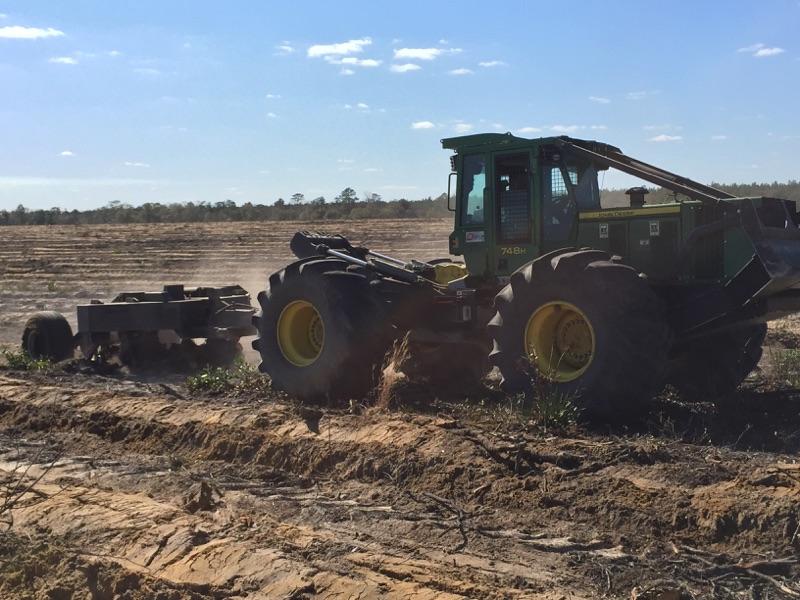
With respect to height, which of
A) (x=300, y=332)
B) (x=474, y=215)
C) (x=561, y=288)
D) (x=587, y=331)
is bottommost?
(x=300, y=332)

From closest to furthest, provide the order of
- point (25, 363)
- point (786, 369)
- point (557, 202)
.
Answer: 1. point (557, 202)
2. point (786, 369)
3. point (25, 363)

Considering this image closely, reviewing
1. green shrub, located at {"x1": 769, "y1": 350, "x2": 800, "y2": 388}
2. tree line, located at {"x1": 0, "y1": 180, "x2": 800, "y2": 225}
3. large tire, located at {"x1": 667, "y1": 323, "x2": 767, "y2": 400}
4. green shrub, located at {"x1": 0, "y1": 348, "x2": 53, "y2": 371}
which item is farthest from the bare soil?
tree line, located at {"x1": 0, "y1": 180, "x2": 800, "y2": 225}

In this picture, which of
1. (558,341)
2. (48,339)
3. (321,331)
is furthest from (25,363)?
(558,341)

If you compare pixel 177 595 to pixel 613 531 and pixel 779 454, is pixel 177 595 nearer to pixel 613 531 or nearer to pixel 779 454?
pixel 613 531

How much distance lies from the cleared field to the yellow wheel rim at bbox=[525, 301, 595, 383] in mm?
12692

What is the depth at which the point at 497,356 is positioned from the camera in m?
8.48

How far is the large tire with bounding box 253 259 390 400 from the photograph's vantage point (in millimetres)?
9578

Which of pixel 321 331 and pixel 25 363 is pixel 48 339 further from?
pixel 321 331

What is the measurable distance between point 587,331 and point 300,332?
358 cm

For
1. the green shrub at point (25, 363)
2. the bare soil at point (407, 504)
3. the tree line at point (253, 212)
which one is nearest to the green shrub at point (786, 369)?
the bare soil at point (407, 504)

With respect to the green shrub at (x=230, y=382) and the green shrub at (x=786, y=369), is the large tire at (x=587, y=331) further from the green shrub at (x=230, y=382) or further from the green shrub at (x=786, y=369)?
the green shrub at (x=230, y=382)

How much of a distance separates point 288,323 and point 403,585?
18.8 feet

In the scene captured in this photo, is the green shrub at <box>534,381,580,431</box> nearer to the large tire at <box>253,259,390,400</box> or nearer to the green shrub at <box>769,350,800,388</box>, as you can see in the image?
the large tire at <box>253,259,390,400</box>

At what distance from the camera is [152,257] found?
30594 mm
